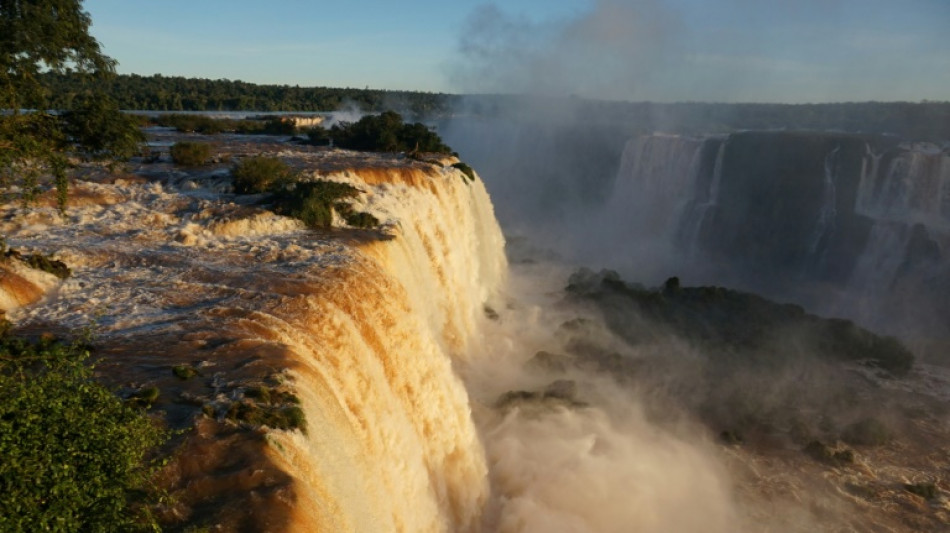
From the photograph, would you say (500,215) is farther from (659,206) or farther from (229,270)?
(229,270)

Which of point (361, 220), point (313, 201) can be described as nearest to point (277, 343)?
point (313, 201)

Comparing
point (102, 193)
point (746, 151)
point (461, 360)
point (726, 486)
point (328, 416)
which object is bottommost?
point (726, 486)

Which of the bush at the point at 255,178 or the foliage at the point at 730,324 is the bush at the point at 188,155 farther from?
the foliage at the point at 730,324

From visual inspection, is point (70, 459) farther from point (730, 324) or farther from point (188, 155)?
point (730, 324)

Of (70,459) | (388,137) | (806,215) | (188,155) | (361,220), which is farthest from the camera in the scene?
(806,215)

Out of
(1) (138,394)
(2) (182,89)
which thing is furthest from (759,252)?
(2) (182,89)
